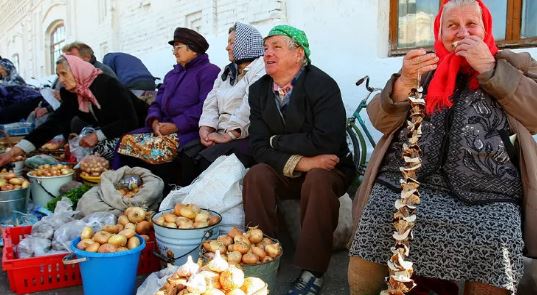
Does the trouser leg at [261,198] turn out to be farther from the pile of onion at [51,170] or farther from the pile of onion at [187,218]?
the pile of onion at [51,170]

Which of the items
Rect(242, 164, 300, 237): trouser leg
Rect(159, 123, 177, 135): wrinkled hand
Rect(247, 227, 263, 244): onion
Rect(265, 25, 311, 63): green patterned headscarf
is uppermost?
Rect(265, 25, 311, 63): green patterned headscarf

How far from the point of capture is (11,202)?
3.85 meters

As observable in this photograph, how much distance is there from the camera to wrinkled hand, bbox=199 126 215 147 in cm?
360

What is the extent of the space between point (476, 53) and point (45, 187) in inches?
146

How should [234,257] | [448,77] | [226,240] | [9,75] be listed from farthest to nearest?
[9,75] < [226,240] < [234,257] < [448,77]

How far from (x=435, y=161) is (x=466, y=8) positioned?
2.21 ft

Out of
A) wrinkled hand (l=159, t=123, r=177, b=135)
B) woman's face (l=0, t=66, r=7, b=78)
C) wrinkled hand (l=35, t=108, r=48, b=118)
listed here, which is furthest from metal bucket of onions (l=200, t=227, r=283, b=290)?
woman's face (l=0, t=66, r=7, b=78)

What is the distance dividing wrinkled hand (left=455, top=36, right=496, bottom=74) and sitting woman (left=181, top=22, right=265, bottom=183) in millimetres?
1772

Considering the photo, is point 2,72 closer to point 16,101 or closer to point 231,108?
point 16,101

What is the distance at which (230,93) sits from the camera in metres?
3.58

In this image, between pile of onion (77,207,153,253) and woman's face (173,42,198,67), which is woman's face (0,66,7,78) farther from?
pile of onion (77,207,153,253)

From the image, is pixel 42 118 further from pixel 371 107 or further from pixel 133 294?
pixel 371 107

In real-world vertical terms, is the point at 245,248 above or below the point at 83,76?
below

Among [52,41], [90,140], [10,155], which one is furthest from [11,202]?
[52,41]
